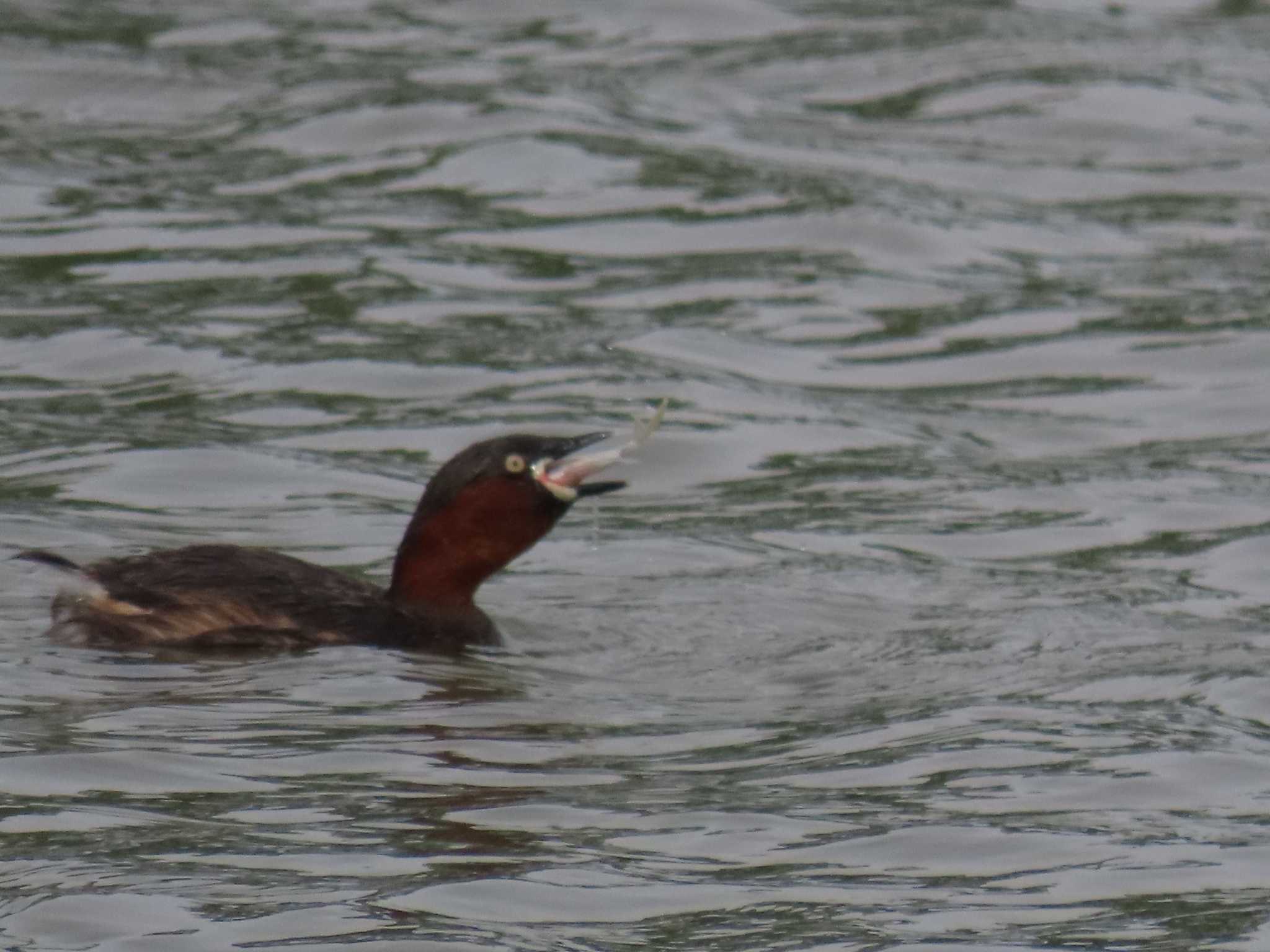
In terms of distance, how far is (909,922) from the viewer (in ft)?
20.2

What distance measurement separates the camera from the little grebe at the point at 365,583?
852 centimetres

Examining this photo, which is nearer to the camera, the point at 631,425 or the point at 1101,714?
the point at 1101,714

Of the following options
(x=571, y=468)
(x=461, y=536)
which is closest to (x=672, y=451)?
(x=571, y=468)

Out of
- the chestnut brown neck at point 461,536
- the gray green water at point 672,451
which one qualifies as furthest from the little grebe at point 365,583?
the gray green water at point 672,451

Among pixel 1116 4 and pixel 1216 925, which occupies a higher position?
pixel 1116 4

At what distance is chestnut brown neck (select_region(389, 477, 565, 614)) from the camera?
8922 mm

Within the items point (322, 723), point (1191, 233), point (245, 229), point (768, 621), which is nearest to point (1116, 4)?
point (1191, 233)

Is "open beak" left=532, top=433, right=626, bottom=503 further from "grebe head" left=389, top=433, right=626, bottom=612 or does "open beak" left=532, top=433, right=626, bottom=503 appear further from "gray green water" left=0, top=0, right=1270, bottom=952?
"gray green water" left=0, top=0, right=1270, bottom=952

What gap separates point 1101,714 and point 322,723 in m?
2.24

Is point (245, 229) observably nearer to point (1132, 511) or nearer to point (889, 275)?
point (889, 275)

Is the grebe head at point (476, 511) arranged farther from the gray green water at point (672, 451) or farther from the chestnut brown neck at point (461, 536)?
the gray green water at point (672, 451)

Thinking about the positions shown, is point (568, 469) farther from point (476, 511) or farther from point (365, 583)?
point (365, 583)

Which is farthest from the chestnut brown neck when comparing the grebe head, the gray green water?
the gray green water

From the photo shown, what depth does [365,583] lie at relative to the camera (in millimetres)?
9148
